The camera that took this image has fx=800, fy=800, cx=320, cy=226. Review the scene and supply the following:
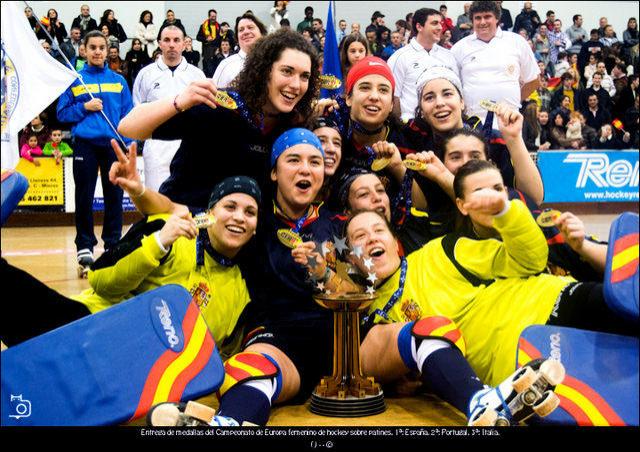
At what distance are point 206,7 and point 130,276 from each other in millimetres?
720

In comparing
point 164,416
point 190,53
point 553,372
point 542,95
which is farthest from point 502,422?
point 190,53

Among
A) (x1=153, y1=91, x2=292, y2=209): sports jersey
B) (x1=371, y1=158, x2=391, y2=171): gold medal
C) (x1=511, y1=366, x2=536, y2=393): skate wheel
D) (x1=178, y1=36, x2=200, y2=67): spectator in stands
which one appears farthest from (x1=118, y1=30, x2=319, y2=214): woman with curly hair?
(x1=511, y1=366, x2=536, y2=393): skate wheel

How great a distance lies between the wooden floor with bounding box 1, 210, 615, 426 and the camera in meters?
1.69

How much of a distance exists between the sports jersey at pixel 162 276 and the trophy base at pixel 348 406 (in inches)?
14.0

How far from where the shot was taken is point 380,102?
2303 millimetres

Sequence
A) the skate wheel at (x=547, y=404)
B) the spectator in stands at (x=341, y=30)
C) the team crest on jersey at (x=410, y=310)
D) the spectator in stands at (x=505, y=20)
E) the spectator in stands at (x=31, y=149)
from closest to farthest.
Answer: the skate wheel at (x=547, y=404) → the spectator in stands at (x=31, y=149) → the team crest on jersey at (x=410, y=310) → the spectator in stands at (x=505, y=20) → the spectator in stands at (x=341, y=30)

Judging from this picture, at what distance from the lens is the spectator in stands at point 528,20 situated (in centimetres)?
222

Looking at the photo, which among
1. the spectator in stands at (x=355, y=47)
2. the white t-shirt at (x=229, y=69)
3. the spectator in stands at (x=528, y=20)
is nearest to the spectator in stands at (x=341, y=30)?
the spectator in stands at (x=355, y=47)

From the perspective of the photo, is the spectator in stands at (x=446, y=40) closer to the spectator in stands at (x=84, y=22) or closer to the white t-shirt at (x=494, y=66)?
the white t-shirt at (x=494, y=66)

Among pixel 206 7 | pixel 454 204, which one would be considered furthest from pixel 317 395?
pixel 206 7

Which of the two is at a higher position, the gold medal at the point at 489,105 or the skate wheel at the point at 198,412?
the gold medal at the point at 489,105

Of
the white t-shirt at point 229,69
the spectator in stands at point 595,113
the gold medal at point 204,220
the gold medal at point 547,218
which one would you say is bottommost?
the gold medal at point 204,220

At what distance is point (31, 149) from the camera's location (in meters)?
1.67

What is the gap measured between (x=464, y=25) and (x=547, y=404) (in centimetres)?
119
